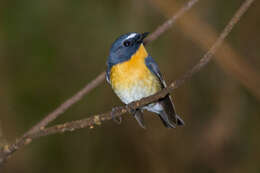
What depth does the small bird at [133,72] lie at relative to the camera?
3.77 meters

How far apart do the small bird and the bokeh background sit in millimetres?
1658

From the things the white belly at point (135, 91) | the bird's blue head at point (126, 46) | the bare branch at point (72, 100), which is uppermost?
the bird's blue head at point (126, 46)

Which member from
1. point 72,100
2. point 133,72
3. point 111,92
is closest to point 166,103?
point 133,72

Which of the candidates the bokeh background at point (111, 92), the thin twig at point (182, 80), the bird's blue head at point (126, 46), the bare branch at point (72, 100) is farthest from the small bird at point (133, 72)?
the bokeh background at point (111, 92)

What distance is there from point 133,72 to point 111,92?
2.46 metres

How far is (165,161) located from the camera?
5.71 meters

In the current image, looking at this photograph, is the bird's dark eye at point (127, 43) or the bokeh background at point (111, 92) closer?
the bird's dark eye at point (127, 43)

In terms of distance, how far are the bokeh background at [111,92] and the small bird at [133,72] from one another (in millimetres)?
1658

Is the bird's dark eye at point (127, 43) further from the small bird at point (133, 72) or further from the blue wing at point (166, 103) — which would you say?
the blue wing at point (166, 103)

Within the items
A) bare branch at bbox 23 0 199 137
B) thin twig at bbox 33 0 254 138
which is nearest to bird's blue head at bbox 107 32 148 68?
bare branch at bbox 23 0 199 137

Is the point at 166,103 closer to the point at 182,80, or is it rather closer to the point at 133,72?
the point at 133,72

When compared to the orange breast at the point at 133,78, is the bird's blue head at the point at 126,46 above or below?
above

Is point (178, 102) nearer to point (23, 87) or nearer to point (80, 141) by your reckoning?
point (80, 141)

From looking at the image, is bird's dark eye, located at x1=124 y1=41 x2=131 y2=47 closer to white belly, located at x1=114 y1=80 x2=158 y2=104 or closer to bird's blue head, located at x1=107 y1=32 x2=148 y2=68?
bird's blue head, located at x1=107 y1=32 x2=148 y2=68
